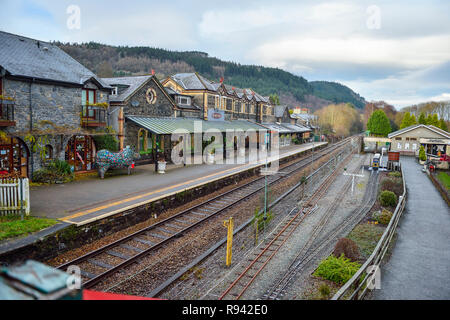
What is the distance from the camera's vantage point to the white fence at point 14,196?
399 inches

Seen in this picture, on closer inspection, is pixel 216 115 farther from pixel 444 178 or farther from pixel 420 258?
pixel 420 258

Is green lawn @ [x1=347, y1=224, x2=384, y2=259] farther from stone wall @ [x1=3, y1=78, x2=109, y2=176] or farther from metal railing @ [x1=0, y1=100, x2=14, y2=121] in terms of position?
metal railing @ [x1=0, y1=100, x2=14, y2=121]

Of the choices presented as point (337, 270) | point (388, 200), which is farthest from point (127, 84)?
point (337, 270)

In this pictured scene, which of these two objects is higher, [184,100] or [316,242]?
[184,100]

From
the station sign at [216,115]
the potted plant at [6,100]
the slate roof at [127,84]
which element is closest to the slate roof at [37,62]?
the potted plant at [6,100]

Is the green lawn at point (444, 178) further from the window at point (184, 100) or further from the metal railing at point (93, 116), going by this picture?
the metal railing at point (93, 116)

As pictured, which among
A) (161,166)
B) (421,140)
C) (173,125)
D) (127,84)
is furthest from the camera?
A: (421,140)

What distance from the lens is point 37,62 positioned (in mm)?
16703

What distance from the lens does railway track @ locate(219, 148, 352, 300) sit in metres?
8.02

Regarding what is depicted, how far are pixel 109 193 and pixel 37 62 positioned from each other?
8630mm

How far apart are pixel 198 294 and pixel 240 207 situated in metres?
8.13

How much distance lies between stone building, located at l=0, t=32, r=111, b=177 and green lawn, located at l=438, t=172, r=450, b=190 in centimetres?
2236

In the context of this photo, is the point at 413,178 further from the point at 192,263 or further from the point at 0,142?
the point at 0,142

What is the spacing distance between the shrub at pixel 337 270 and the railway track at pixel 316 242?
743 mm
